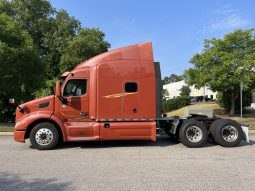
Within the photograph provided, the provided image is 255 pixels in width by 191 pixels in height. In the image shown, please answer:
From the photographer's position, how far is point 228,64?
30.2 m

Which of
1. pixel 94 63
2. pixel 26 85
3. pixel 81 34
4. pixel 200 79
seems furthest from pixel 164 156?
pixel 81 34

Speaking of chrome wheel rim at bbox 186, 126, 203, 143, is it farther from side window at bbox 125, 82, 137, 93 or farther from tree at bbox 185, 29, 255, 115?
tree at bbox 185, 29, 255, 115

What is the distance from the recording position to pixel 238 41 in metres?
31.3

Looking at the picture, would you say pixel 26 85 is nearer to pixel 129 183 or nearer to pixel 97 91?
pixel 97 91

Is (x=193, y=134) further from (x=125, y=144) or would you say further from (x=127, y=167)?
(x=127, y=167)

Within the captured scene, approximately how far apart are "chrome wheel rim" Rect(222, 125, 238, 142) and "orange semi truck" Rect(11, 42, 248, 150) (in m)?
0.09

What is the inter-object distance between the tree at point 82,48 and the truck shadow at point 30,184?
106ft

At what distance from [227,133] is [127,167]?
5000mm

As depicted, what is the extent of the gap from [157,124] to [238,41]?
21.7 meters

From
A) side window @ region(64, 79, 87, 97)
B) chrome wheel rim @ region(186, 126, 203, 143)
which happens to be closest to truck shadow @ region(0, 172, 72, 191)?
side window @ region(64, 79, 87, 97)

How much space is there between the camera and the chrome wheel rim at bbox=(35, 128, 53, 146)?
37.2 ft

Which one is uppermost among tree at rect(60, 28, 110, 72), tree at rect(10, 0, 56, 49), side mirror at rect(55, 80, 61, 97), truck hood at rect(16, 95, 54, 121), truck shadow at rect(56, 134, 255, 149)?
tree at rect(10, 0, 56, 49)

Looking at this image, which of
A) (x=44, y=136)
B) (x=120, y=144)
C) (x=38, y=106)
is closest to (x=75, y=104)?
(x=38, y=106)

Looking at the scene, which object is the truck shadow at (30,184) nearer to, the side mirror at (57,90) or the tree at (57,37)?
the side mirror at (57,90)
